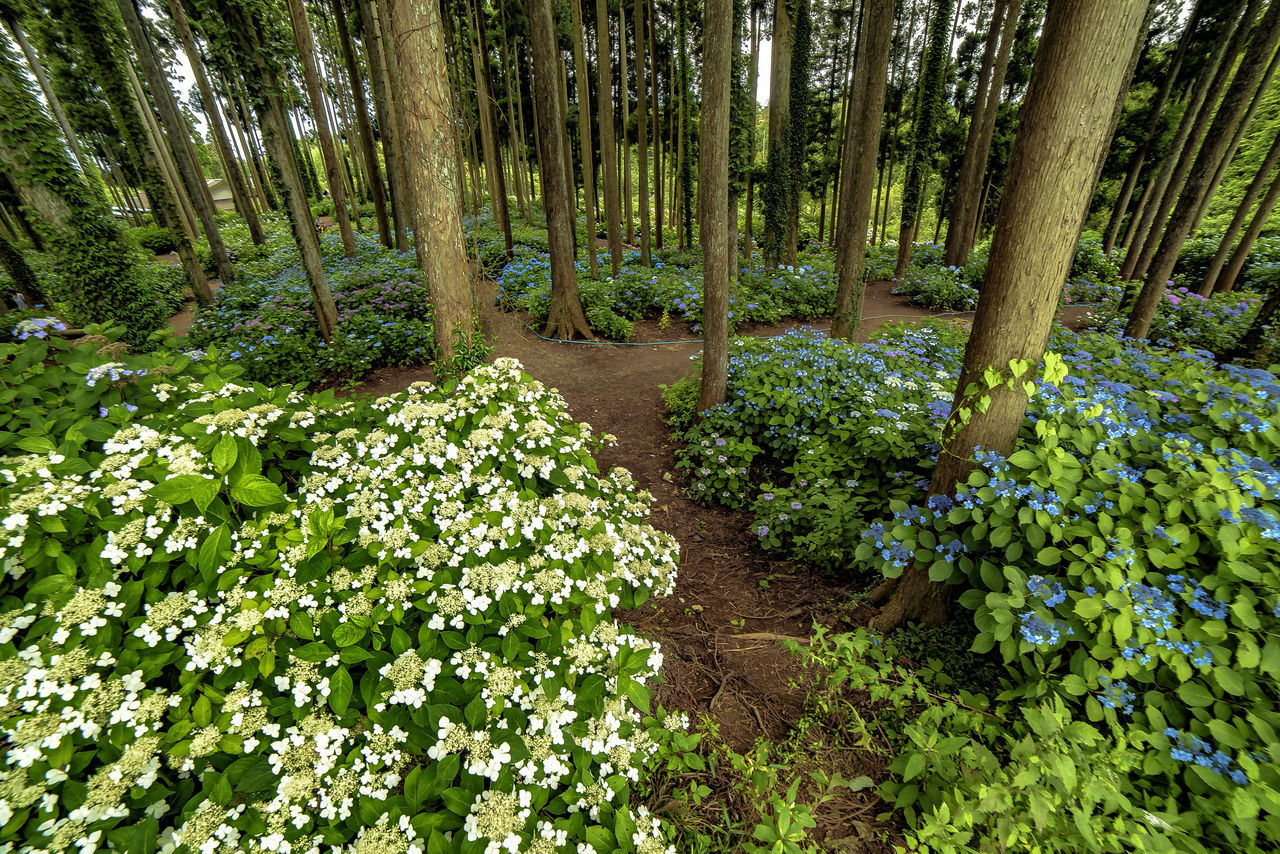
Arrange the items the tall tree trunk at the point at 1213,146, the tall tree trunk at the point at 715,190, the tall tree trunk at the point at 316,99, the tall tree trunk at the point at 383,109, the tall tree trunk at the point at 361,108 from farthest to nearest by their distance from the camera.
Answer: the tall tree trunk at the point at 361,108 < the tall tree trunk at the point at 383,109 < the tall tree trunk at the point at 316,99 < the tall tree trunk at the point at 1213,146 < the tall tree trunk at the point at 715,190

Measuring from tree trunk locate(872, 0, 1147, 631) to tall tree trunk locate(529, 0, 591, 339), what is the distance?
6.97m

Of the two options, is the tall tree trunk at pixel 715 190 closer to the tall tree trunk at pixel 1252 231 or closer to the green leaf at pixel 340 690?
the green leaf at pixel 340 690

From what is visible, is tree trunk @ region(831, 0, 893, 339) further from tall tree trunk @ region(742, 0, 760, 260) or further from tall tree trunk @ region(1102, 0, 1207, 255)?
tall tree trunk @ region(1102, 0, 1207, 255)

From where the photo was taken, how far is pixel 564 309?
8734mm

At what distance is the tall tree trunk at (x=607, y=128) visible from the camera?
33.9ft

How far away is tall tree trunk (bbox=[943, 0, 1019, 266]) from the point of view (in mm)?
11625

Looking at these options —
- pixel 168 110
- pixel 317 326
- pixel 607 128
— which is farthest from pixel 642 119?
pixel 168 110

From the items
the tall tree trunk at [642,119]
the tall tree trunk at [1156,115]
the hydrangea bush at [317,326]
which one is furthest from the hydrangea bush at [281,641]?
the tall tree trunk at [1156,115]

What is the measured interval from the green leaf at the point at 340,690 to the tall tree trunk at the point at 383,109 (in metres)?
12.6

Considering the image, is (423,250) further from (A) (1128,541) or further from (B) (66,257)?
(B) (66,257)

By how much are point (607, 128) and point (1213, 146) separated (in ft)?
35.4

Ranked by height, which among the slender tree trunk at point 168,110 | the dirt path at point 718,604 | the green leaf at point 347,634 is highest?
the slender tree trunk at point 168,110

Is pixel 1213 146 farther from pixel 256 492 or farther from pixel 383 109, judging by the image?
pixel 383 109

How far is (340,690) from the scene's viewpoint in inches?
68.1
